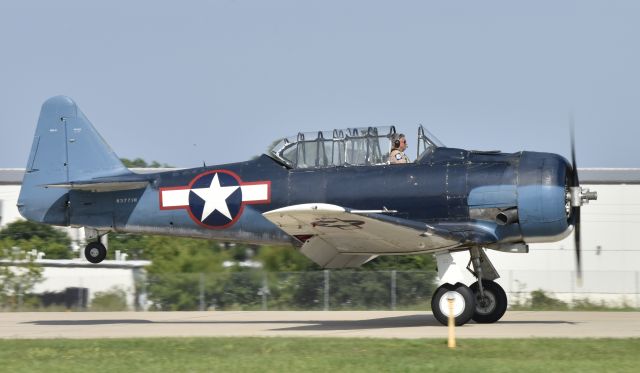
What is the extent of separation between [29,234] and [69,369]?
105 ft

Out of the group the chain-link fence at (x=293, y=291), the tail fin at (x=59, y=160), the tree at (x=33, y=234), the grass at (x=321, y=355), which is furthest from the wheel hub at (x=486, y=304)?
the tree at (x=33, y=234)

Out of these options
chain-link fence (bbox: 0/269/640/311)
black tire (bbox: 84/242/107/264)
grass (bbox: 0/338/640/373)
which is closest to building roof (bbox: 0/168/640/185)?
chain-link fence (bbox: 0/269/640/311)

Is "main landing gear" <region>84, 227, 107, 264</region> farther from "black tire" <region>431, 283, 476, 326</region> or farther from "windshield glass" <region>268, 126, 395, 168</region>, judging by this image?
"black tire" <region>431, 283, 476, 326</region>

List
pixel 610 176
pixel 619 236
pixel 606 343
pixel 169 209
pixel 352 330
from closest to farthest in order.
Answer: pixel 606 343 < pixel 352 330 < pixel 169 209 < pixel 619 236 < pixel 610 176

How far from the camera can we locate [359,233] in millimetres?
15648

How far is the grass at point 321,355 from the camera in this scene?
428 inches

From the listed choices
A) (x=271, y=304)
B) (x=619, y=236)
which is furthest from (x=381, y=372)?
(x=619, y=236)

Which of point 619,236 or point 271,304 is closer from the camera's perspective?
point 271,304

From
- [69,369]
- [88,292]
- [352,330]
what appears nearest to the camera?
[69,369]

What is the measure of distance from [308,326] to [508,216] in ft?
13.4

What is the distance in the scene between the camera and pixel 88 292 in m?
27.0

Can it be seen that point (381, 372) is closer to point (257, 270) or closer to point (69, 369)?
point (69, 369)

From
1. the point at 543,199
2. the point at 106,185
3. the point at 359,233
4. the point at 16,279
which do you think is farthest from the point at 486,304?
the point at 16,279

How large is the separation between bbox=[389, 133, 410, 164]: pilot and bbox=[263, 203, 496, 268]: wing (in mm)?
966
